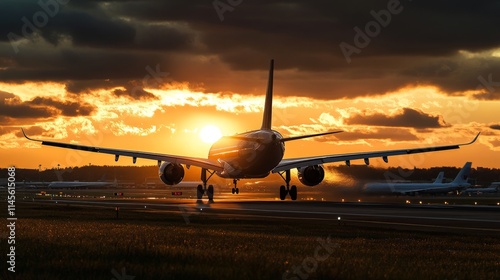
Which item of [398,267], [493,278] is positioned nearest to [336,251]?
[398,267]

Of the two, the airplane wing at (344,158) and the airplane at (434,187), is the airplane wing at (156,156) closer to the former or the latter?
the airplane wing at (344,158)

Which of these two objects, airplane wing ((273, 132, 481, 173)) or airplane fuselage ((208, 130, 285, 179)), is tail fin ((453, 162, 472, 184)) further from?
airplane fuselage ((208, 130, 285, 179))

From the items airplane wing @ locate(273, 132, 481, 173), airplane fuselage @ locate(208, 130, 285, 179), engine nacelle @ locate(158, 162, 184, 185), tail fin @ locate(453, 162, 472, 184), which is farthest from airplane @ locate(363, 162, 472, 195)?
engine nacelle @ locate(158, 162, 184, 185)

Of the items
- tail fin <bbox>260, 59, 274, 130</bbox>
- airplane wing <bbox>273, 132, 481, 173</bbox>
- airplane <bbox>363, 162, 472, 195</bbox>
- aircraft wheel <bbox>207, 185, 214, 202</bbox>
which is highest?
tail fin <bbox>260, 59, 274, 130</bbox>

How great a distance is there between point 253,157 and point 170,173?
10282 mm

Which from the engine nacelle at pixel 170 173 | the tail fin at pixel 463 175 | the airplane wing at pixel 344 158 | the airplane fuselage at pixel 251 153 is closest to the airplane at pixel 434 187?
the tail fin at pixel 463 175

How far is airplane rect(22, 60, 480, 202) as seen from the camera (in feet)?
221

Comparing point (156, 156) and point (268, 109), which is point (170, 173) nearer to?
point (156, 156)

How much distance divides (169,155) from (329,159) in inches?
697

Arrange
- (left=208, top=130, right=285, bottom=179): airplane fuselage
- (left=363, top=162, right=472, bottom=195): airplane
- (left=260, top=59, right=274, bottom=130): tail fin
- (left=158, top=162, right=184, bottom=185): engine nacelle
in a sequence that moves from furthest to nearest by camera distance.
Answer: (left=363, top=162, right=472, bottom=195): airplane
(left=260, top=59, right=274, bottom=130): tail fin
(left=158, top=162, right=184, bottom=185): engine nacelle
(left=208, top=130, right=285, bottom=179): airplane fuselage

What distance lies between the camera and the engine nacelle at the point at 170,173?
73312 mm

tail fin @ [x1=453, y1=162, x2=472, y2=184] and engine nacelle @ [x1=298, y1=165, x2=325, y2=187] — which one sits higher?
tail fin @ [x1=453, y1=162, x2=472, y2=184]

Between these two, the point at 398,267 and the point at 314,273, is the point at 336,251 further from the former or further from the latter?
the point at 314,273

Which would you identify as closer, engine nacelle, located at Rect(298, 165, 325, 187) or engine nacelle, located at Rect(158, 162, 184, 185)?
engine nacelle, located at Rect(158, 162, 184, 185)
